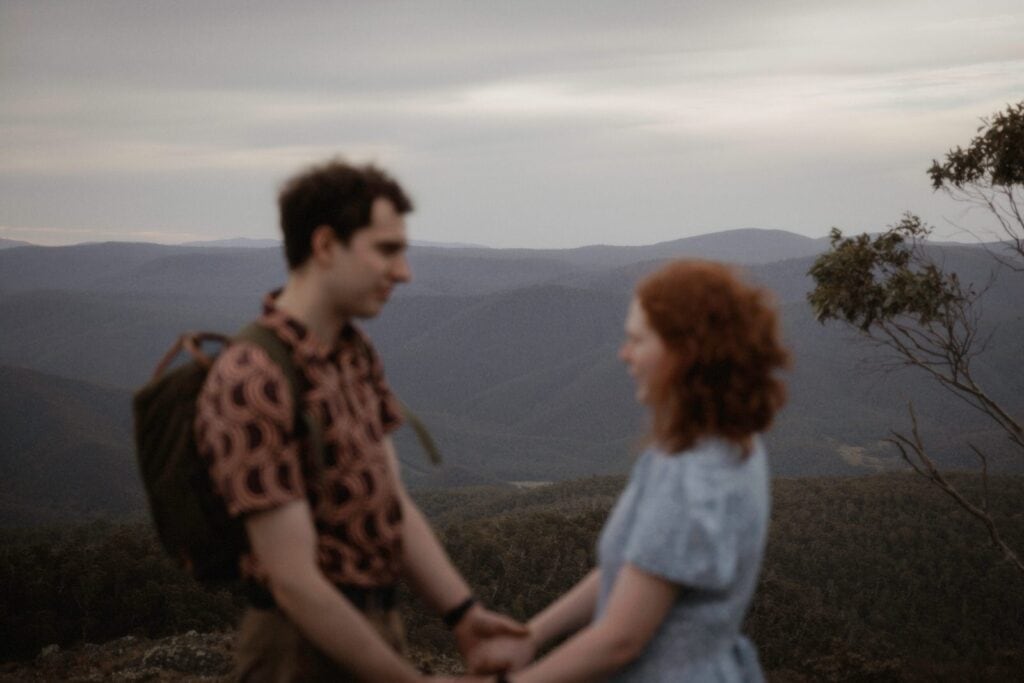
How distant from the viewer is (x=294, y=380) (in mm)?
1967

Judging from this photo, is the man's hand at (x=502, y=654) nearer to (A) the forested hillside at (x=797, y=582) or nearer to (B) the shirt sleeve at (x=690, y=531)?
(B) the shirt sleeve at (x=690, y=531)

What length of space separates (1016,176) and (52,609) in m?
13.9

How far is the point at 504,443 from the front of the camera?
10681 cm

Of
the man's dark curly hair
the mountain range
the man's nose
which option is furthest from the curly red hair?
the man's dark curly hair

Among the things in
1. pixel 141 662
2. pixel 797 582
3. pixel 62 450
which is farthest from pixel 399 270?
pixel 62 450

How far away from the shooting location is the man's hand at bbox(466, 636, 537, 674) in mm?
2281

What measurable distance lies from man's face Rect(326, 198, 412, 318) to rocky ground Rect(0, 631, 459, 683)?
763cm

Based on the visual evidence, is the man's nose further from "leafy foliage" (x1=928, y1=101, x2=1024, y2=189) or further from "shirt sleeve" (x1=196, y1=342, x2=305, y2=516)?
"leafy foliage" (x1=928, y1=101, x2=1024, y2=189)

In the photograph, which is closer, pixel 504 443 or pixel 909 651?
pixel 909 651

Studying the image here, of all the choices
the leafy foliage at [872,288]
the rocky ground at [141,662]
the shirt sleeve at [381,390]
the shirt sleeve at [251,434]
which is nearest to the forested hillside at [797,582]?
the rocky ground at [141,662]

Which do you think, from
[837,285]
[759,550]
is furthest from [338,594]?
[837,285]

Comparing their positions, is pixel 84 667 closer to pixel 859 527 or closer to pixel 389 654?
pixel 389 654

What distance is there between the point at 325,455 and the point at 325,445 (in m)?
0.02

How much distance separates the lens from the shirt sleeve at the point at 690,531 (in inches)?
73.9
